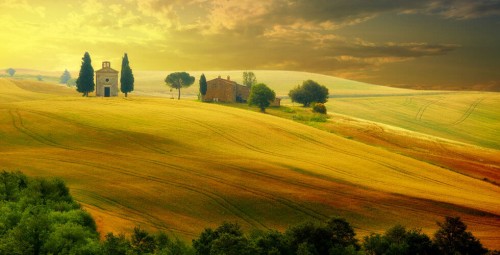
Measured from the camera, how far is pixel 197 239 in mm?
27953

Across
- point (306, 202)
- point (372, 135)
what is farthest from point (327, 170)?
point (372, 135)

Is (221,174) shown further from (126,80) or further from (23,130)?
(126,80)

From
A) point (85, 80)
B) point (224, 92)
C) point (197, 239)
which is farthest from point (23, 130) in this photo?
point (224, 92)

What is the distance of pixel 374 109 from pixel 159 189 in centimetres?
12037

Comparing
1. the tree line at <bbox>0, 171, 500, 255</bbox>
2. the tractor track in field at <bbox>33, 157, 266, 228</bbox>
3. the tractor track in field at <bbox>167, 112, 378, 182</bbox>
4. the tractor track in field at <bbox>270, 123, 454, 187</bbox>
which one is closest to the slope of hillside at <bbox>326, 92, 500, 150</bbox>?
the tractor track in field at <bbox>270, 123, 454, 187</bbox>

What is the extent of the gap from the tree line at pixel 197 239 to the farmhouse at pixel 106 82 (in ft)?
277

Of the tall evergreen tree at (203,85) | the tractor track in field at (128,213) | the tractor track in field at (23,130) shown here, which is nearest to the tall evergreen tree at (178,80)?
the tall evergreen tree at (203,85)

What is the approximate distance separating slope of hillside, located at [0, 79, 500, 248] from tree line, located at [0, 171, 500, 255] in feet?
14.3

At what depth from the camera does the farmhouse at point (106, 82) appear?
11244cm

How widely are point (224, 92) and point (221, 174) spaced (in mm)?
92982

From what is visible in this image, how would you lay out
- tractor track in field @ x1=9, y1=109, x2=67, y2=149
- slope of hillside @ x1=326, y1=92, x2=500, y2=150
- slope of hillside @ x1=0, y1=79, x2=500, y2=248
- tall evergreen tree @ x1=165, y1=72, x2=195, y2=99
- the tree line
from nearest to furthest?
the tree line, slope of hillside @ x1=0, y1=79, x2=500, y2=248, tractor track in field @ x1=9, y1=109, x2=67, y2=149, slope of hillside @ x1=326, y1=92, x2=500, y2=150, tall evergreen tree @ x1=165, y1=72, x2=195, y2=99

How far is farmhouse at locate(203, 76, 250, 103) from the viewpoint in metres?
137

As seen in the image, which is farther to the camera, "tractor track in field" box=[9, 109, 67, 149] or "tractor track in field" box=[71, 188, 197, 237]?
"tractor track in field" box=[9, 109, 67, 149]

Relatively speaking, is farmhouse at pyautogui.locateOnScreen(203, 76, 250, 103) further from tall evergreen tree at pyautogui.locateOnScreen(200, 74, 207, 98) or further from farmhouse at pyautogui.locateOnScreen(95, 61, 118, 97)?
farmhouse at pyautogui.locateOnScreen(95, 61, 118, 97)
